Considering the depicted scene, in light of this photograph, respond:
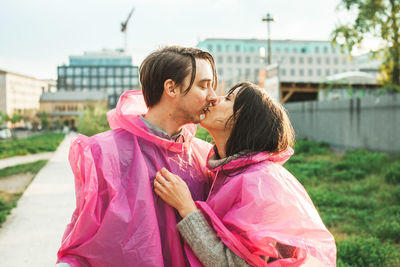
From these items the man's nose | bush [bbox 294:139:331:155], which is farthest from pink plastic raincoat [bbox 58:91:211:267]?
bush [bbox 294:139:331:155]

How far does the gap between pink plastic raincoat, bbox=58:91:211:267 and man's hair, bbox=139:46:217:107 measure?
24 centimetres

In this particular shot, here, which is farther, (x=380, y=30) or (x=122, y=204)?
(x=380, y=30)

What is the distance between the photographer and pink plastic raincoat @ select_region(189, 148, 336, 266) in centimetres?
174

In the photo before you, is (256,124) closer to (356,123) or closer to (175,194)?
(175,194)

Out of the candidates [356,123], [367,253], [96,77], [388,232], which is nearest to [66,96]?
[96,77]

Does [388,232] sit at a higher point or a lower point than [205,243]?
lower

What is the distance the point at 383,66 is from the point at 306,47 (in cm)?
8604

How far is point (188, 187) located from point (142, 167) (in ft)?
1.07

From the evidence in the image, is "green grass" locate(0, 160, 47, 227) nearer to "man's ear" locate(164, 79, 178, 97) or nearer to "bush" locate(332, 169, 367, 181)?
"man's ear" locate(164, 79, 178, 97)

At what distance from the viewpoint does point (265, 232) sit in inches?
67.6

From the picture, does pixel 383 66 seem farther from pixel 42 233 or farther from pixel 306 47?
pixel 306 47

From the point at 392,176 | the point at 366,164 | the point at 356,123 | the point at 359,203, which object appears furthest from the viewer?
the point at 356,123

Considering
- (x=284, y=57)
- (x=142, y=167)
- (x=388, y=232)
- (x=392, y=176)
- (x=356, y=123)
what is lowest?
(x=388, y=232)

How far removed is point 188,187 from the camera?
217 cm
